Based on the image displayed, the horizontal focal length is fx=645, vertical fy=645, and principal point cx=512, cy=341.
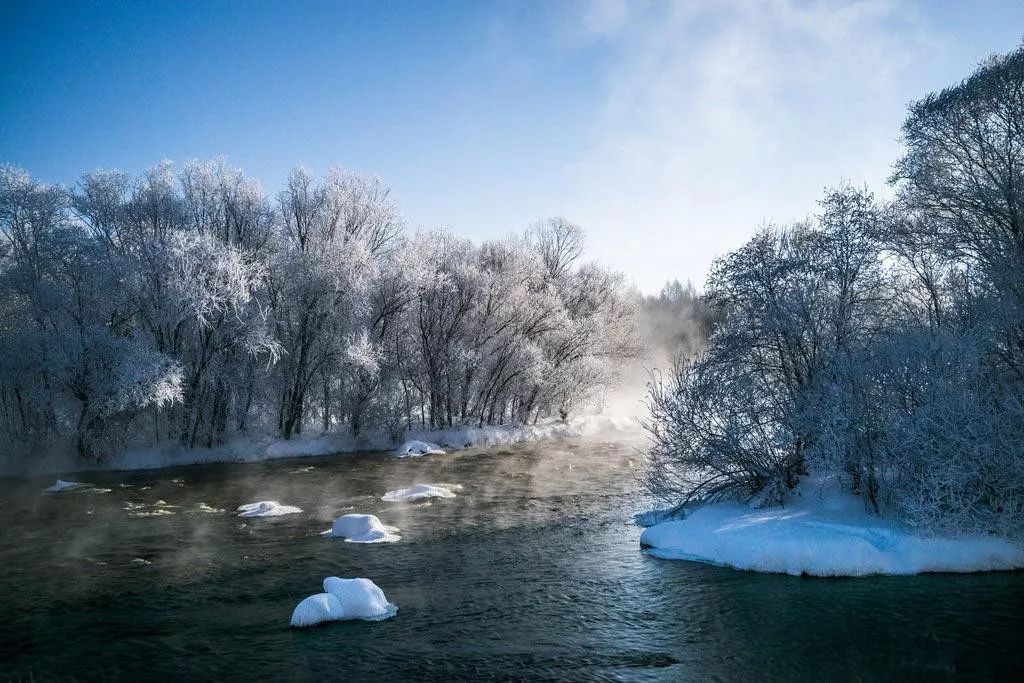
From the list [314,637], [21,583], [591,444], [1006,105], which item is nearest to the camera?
[314,637]

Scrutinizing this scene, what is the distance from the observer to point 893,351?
15.7m

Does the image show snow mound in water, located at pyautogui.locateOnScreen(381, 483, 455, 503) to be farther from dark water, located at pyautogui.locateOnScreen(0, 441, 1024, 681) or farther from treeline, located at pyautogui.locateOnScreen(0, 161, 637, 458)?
treeline, located at pyautogui.locateOnScreen(0, 161, 637, 458)

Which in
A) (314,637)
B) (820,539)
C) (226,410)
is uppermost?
(226,410)

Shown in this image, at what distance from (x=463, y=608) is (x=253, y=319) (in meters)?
27.1

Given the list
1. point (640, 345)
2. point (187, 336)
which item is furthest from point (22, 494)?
point (640, 345)

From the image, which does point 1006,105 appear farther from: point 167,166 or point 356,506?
point 167,166

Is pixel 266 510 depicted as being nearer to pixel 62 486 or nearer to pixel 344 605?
pixel 344 605

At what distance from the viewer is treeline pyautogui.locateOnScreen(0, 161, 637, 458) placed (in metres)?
32.2

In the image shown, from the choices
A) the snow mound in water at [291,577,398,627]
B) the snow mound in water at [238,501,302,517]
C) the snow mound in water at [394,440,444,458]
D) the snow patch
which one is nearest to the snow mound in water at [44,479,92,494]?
the snow patch

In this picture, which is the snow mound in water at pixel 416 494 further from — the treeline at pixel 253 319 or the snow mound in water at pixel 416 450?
the treeline at pixel 253 319

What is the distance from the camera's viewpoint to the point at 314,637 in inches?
464

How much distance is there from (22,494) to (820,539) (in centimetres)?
2885

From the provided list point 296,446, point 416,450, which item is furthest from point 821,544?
point 296,446

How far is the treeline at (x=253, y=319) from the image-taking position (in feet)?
106
